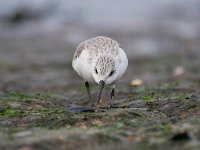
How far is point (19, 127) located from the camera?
22.2 ft

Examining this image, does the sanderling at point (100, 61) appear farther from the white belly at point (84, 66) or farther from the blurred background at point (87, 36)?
the blurred background at point (87, 36)

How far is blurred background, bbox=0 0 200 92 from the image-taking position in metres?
15.2

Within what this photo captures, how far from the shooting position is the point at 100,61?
7812 millimetres

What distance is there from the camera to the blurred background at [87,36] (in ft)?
49.7

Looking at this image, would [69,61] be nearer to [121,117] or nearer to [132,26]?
[132,26]

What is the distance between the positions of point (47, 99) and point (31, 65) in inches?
290

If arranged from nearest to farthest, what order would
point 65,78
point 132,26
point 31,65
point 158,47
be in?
1. point 65,78
2. point 31,65
3. point 158,47
4. point 132,26

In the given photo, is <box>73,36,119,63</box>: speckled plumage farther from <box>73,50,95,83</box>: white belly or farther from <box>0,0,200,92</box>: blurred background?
<box>0,0,200,92</box>: blurred background

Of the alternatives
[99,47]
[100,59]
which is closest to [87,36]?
[99,47]

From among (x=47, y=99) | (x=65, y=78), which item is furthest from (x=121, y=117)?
(x=65, y=78)

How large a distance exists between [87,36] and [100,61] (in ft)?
47.0

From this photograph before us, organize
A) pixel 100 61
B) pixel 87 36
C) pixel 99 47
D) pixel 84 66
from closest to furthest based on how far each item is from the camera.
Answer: pixel 100 61 → pixel 84 66 → pixel 99 47 → pixel 87 36

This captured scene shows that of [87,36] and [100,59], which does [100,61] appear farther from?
[87,36]

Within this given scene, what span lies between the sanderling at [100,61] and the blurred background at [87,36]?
425 cm
